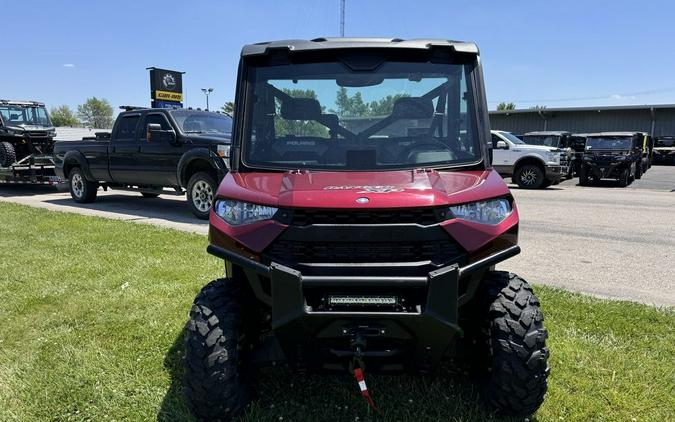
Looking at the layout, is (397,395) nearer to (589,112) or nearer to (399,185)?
(399,185)

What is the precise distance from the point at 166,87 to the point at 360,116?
2278 centimetres

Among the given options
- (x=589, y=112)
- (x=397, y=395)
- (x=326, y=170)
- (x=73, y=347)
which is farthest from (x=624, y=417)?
(x=589, y=112)

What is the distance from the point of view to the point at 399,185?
2.60m

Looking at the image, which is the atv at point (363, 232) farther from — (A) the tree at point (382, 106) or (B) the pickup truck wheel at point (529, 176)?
(B) the pickup truck wheel at point (529, 176)

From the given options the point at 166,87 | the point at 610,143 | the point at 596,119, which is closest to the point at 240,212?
the point at 610,143

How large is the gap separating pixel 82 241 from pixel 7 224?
2652mm

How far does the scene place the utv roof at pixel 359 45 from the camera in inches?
121

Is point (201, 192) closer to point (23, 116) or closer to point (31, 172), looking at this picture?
point (31, 172)

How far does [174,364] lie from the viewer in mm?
3564

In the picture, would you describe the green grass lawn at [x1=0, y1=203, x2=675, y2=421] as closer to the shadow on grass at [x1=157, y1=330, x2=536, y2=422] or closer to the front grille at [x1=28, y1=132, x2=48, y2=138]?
the shadow on grass at [x1=157, y1=330, x2=536, y2=422]

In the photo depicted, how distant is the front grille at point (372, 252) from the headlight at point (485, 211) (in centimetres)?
16

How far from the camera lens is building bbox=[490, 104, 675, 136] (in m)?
38.8

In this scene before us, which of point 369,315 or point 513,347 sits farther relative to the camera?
point 513,347

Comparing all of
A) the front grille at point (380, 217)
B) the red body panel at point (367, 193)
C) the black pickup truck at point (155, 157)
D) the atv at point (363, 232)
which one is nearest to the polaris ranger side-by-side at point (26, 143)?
the black pickup truck at point (155, 157)
